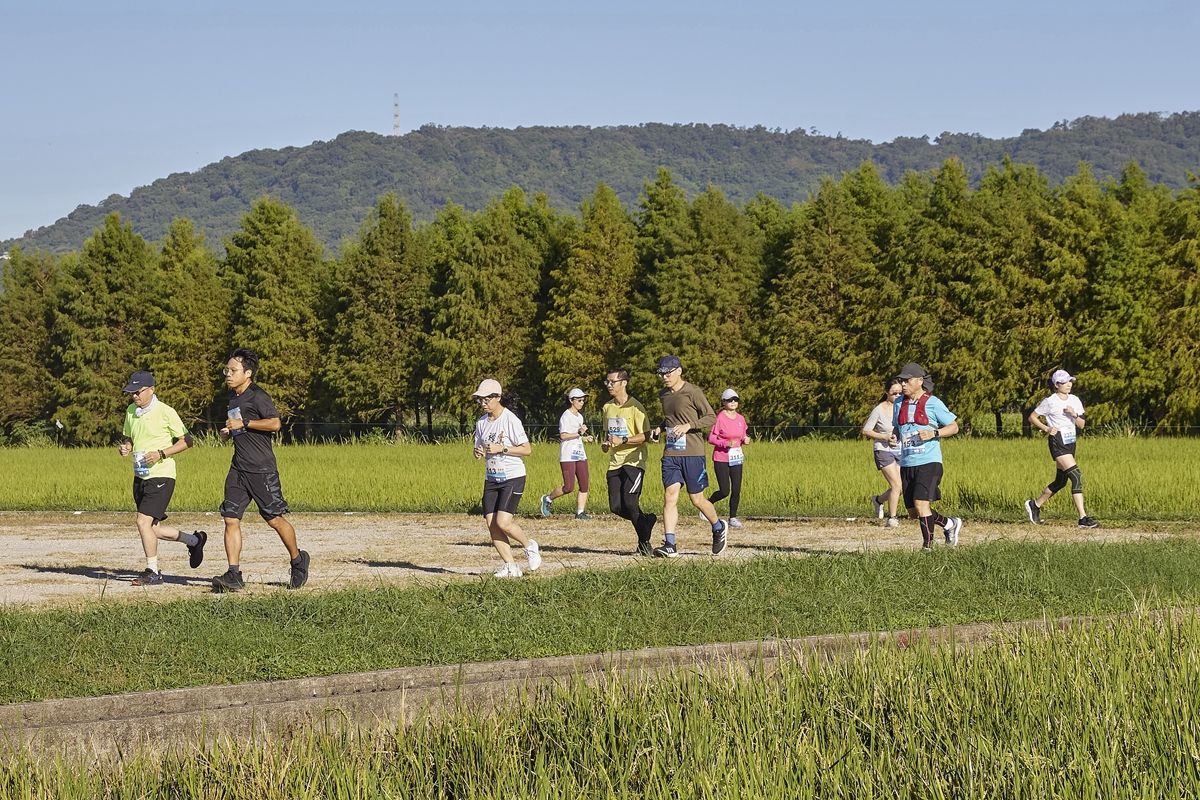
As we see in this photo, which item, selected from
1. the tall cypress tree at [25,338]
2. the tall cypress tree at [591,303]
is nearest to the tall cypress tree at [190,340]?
the tall cypress tree at [25,338]

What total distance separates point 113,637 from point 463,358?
1797 inches

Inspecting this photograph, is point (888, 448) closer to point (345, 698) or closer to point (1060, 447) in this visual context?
point (1060, 447)

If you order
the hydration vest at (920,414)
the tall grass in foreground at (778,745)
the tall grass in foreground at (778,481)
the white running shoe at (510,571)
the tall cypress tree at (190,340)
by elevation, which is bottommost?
the tall grass in foreground at (778,481)

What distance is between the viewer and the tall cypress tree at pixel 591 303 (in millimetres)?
54469

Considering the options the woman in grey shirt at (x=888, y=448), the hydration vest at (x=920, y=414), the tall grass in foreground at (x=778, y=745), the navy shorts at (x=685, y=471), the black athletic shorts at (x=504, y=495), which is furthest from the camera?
the woman in grey shirt at (x=888, y=448)

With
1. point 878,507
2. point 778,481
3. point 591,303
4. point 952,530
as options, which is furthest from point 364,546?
point 591,303

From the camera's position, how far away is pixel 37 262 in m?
66.6

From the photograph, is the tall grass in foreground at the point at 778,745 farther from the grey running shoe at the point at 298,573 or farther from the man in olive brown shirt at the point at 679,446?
the man in olive brown shirt at the point at 679,446

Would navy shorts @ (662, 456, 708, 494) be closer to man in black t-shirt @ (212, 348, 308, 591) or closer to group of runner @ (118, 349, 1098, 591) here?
group of runner @ (118, 349, 1098, 591)

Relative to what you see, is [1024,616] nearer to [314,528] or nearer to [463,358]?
[314,528]

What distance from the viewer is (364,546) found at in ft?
58.0

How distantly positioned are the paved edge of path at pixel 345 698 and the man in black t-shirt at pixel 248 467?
486cm

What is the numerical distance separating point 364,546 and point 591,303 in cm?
3775

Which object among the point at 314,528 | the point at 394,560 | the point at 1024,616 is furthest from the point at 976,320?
the point at 1024,616
